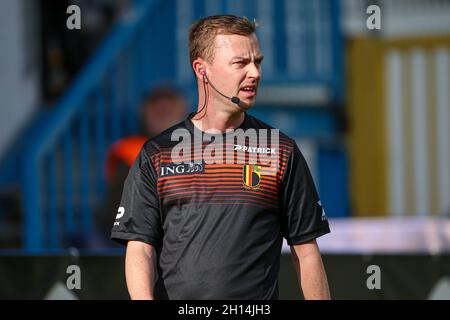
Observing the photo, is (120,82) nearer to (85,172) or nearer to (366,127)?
(85,172)

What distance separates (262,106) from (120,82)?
1419 millimetres

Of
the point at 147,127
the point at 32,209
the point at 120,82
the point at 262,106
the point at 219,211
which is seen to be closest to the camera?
the point at 219,211

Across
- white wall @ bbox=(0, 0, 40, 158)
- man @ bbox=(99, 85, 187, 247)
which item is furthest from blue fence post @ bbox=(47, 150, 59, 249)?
white wall @ bbox=(0, 0, 40, 158)

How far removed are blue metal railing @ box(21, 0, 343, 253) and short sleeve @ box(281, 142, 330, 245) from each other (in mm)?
3818

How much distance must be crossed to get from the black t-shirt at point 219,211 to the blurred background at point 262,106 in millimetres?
2990

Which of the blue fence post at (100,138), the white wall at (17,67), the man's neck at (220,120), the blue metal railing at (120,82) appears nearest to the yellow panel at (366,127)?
the blue metal railing at (120,82)

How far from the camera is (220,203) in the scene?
3.31 metres

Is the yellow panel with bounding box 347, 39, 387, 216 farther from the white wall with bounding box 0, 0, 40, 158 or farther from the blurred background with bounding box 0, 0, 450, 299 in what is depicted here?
the white wall with bounding box 0, 0, 40, 158

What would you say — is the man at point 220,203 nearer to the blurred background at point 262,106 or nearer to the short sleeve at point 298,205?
the short sleeve at point 298,205

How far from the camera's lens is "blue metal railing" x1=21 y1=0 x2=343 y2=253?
285 inches

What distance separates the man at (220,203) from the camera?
10.7 ft

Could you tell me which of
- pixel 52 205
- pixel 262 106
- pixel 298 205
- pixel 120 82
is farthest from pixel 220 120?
pixel 262 106
